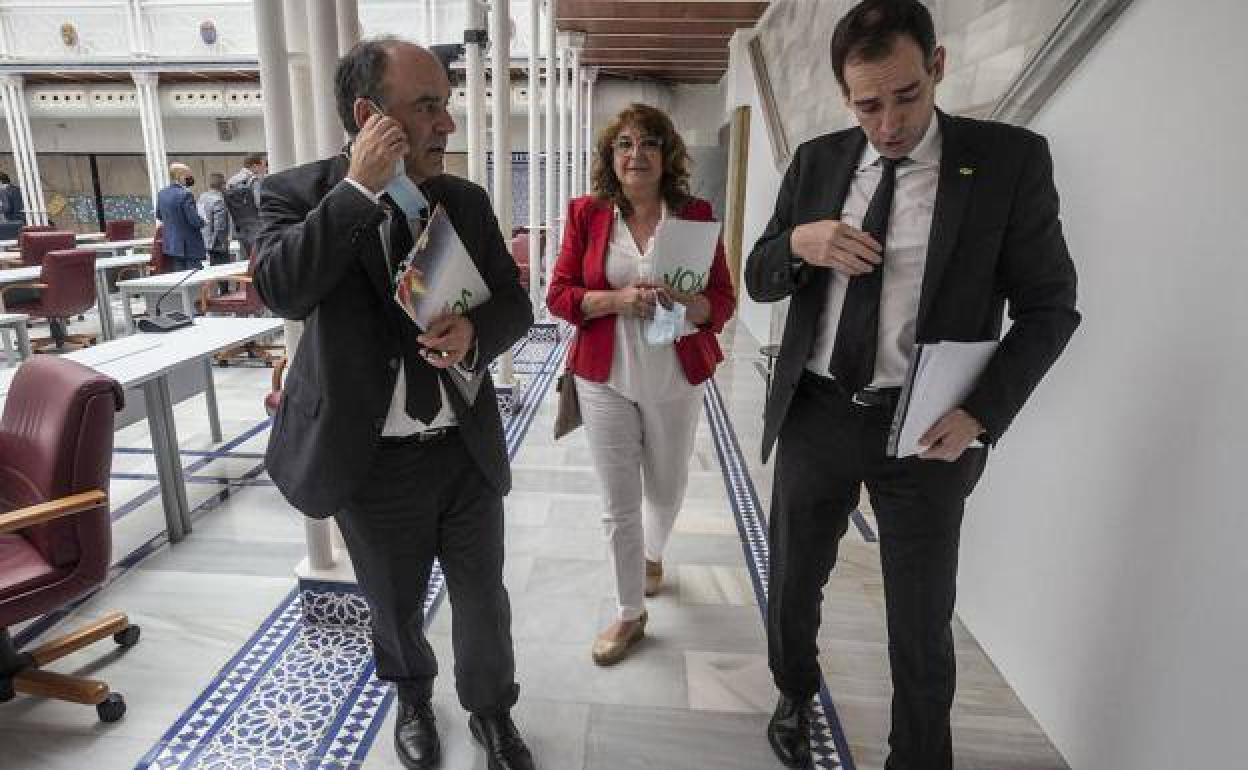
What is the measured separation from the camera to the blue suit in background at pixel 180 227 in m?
7.99

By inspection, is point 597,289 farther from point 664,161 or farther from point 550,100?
point 550,100

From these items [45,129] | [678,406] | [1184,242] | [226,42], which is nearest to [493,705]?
[678,406]

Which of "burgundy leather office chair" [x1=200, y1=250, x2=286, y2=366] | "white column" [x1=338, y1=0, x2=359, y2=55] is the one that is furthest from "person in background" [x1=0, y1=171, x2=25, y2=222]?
"white column" [x1=338, y1=0, x2=359, y2=55]

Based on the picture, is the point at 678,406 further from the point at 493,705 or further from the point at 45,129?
the point at 45,129

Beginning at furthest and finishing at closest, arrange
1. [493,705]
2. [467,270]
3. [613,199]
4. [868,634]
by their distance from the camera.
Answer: [868,634]
[613,199]
[493,705]
[467,270]

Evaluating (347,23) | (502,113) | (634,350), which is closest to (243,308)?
(502,113)

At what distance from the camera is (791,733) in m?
1.96

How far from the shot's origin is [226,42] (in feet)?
40.4

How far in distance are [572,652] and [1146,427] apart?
71.0 inches

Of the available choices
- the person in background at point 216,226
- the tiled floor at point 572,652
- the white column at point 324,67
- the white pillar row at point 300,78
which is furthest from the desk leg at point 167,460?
the person in background at point 216,226

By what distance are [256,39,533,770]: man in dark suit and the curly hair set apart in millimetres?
593

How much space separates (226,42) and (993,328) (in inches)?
574

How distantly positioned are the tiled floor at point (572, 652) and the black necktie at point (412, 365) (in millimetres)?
1052

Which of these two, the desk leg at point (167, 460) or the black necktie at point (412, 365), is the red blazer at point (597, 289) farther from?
the desk leg at point (167, 460)
